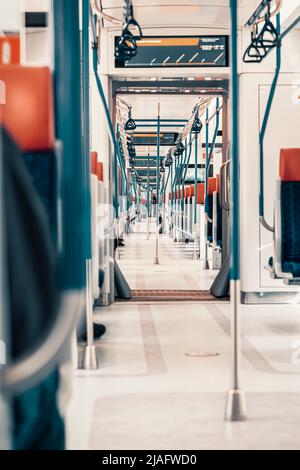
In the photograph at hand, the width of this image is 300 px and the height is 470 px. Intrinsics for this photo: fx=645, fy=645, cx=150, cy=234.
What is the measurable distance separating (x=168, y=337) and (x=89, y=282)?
44.2 inches

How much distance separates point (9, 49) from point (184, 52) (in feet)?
13.8

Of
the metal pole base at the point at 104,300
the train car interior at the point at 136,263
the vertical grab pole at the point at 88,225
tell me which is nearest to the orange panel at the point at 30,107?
the train car interior at the point at 136,263

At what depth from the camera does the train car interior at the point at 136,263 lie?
39.9 inches

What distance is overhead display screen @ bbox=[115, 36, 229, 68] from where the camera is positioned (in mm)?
5887

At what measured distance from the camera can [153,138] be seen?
48.1 ft

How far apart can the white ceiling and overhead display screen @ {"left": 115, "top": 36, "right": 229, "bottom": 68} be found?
5.8 inches

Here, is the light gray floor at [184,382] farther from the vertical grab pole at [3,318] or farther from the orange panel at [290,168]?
the vertical grab pole at [3,318]

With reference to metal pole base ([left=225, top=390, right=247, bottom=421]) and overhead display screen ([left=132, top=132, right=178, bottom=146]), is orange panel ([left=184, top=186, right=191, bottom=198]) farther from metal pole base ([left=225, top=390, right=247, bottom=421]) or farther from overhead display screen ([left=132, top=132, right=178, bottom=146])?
metal pole base ([left=225, top=390, right=247, bottom=421])

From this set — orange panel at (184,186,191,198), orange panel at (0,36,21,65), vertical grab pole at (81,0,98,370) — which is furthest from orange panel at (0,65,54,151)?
orange panel at (184,186,191,198)

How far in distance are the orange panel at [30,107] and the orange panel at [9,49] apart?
1.28 feet
